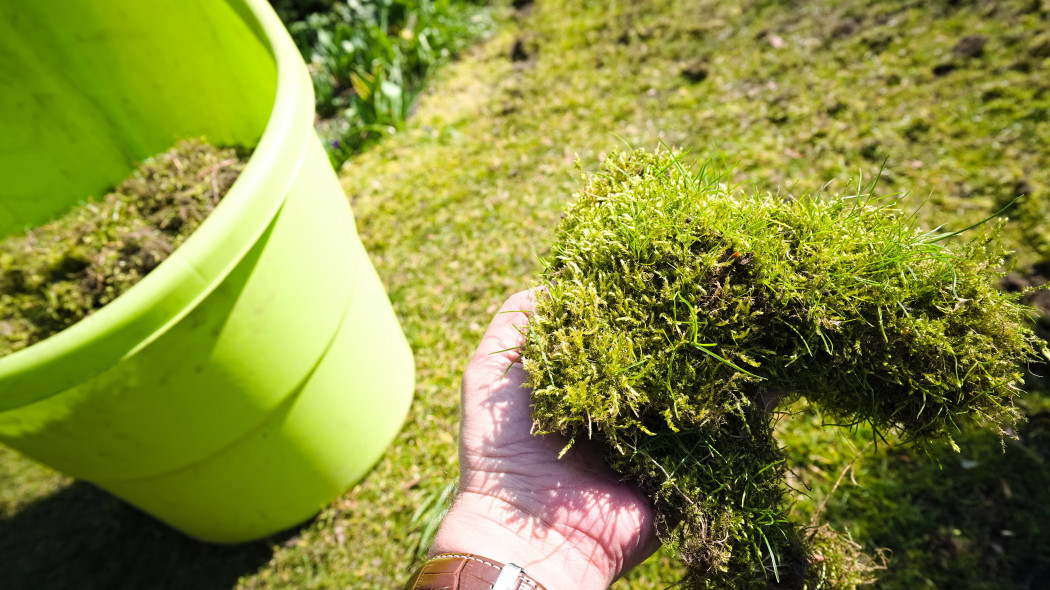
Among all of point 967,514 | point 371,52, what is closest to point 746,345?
point 967,514

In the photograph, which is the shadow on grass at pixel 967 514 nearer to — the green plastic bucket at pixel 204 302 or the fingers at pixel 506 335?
the fingers at pixel 506 335

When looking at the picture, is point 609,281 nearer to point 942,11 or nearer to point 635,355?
point 635,355

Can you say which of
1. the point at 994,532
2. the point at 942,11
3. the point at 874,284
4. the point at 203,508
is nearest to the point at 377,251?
the point at 203,508

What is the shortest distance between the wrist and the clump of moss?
1.77m

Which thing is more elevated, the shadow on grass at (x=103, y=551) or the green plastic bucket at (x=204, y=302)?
the green plastic bucket at (x=204, y=302)

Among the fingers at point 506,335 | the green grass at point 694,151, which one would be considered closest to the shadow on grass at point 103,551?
the green grass at point 694,151

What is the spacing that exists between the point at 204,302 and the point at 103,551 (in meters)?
2.60

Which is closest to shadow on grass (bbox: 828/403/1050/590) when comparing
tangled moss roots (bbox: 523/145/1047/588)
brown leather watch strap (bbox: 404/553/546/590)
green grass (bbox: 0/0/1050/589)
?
green grass (bbox: 0/0/1050/589)

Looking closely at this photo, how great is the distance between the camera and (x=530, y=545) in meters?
1.51

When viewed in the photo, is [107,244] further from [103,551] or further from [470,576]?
[470,576]

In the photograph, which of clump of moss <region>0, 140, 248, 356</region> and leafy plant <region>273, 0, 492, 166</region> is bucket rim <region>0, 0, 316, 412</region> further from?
leafy plant <region>273, 0, 492, 166</region>

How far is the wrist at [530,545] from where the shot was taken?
149 centimetres

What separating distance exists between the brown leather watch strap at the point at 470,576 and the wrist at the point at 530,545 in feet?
0.20

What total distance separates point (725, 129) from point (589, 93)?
1.27m
